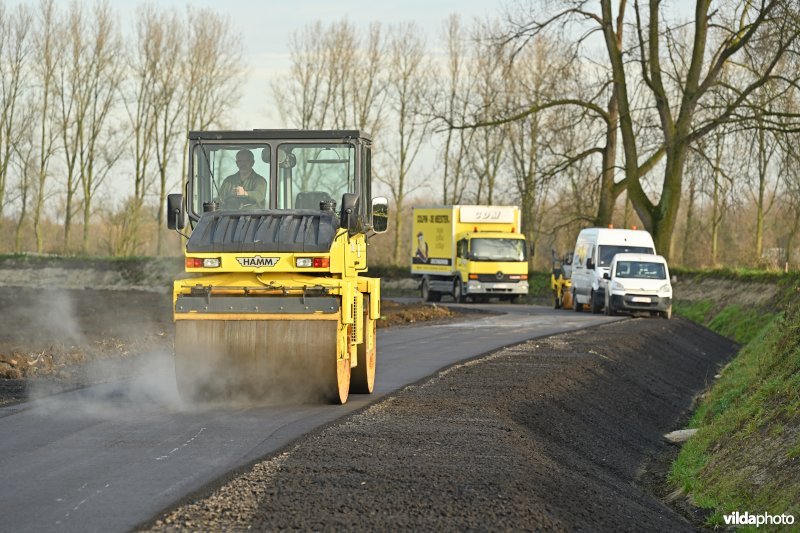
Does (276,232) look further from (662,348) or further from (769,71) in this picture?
(769,71)

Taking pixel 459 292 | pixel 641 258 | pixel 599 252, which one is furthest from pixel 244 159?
pixel 459 292

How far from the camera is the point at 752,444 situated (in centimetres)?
1319

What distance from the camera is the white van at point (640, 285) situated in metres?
37.8

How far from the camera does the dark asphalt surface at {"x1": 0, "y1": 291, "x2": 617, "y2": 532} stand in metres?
8.30

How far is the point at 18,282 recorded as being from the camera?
72250mm

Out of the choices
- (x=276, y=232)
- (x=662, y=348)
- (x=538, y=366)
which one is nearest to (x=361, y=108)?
(x=662, y=348)

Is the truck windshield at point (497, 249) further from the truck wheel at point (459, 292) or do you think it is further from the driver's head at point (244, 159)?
the driver's head at point (244, 159)

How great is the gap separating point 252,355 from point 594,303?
29227 millimetres

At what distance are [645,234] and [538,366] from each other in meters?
22.3

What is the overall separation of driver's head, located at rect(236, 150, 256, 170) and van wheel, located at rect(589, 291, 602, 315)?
90.5 ft

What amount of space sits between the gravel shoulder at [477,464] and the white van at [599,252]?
19.1 meters

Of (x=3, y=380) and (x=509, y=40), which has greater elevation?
(x=509, y=40)

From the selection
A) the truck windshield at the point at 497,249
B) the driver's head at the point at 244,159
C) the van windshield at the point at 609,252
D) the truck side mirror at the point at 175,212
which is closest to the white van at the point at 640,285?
the van windshield at the point at 609,252

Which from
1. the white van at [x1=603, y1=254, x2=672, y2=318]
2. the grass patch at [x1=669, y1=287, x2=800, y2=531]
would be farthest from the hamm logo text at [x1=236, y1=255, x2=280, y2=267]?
the white van at [x1=603, y1=254, x2=672, y2=318]
